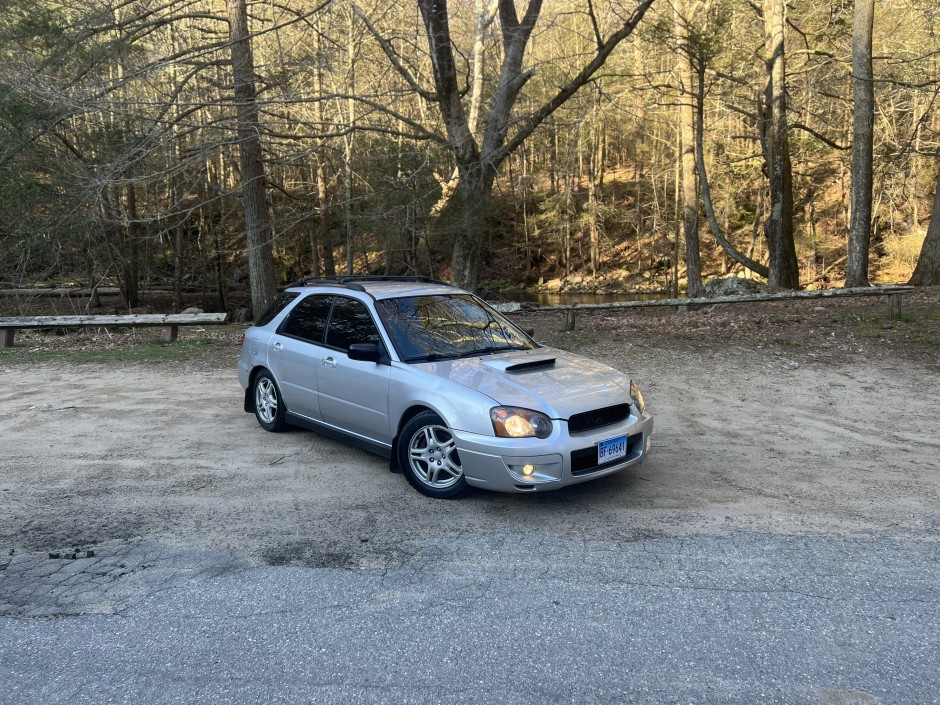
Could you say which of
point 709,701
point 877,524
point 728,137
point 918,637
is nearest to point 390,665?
point 709,701

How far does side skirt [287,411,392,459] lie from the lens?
18.5ft

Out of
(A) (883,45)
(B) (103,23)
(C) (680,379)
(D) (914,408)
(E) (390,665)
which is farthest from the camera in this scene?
(A) (883,45)

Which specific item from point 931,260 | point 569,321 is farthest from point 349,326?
point 931,260

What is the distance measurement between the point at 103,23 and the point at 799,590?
14.8 m

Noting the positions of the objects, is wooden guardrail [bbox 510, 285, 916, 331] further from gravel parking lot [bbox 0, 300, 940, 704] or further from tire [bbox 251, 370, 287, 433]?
tire [bbox 251, 370, 287, 433]

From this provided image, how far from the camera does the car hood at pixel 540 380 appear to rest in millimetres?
4883

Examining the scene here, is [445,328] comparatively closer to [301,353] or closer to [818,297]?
[301,353]

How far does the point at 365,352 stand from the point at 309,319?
1404mm

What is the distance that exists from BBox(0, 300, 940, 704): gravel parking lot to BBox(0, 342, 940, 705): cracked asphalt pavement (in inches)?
0.6

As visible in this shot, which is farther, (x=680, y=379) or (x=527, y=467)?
(x=680, y=379)

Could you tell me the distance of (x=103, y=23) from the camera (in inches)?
513

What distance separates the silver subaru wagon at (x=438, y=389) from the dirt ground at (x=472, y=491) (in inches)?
11.8

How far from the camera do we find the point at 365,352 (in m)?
5.55

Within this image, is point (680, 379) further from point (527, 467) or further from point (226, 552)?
point (226, 552)
